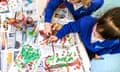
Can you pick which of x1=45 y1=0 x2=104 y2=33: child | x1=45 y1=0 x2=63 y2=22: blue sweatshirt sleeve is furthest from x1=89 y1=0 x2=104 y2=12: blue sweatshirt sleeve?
x1=45 y1=0 x2=63 y2=22: blue sweatshirt sleeve

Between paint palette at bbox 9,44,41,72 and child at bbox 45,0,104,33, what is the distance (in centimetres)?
10

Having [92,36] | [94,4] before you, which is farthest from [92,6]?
[92,36]

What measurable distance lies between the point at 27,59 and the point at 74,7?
299 mm

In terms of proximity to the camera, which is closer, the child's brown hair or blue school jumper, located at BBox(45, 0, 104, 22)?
the child's brown hair

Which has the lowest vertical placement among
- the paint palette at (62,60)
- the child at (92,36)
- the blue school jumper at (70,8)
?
the paint palette at (62,60)

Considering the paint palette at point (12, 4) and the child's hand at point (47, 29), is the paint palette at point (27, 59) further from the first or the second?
the paint palette at point (12, 4)

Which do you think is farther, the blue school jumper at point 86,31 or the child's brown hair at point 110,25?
the blue school jumper at point 86,31

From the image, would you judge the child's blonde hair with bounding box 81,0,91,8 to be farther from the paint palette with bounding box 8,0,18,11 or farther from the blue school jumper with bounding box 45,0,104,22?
the paint palette with bounding box 8,0,18,11

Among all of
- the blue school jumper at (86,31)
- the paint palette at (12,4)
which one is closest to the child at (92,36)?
the blue school jumper at (86,31)

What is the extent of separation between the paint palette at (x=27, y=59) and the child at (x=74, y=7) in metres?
0.10

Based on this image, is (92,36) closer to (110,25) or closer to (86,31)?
(86,31)

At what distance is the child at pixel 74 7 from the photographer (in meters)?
1.02

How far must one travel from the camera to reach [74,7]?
1.07 metres

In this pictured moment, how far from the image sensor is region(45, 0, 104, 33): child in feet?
3.34
